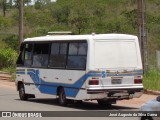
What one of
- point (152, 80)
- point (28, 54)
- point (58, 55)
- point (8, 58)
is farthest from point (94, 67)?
point (8, 58)

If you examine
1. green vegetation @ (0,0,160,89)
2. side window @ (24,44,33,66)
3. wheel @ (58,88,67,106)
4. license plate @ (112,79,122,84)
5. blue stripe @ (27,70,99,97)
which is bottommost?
wheel @ (58,88,67,106)

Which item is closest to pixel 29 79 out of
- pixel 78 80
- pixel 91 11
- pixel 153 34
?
pixel 78 80

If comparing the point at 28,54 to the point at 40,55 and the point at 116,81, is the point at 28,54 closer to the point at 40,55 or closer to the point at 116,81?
the point at 40,55

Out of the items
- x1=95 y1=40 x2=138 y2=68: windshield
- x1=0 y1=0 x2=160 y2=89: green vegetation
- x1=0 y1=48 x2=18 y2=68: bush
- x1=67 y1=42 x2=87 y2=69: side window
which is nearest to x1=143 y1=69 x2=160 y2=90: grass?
x1=95 y1=40 x2=138 y2=68: windshield

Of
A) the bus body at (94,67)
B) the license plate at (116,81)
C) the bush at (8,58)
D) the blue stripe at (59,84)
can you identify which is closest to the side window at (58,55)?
the bus body at (94,67)

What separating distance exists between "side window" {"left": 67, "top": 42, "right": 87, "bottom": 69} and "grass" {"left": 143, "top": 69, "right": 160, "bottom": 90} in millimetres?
5581

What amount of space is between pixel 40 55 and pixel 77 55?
8.95 feet

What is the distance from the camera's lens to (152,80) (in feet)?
82.9

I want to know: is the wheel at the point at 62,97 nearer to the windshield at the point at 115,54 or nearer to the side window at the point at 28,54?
the windshield at the point at 115,54

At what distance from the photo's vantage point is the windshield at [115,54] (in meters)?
18.5

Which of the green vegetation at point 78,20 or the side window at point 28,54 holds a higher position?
the green vegetation at point 78,20

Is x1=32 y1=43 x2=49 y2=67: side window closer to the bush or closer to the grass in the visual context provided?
the grass

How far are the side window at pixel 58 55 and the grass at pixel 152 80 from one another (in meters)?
5.33

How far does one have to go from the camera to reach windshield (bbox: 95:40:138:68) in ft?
60.7
